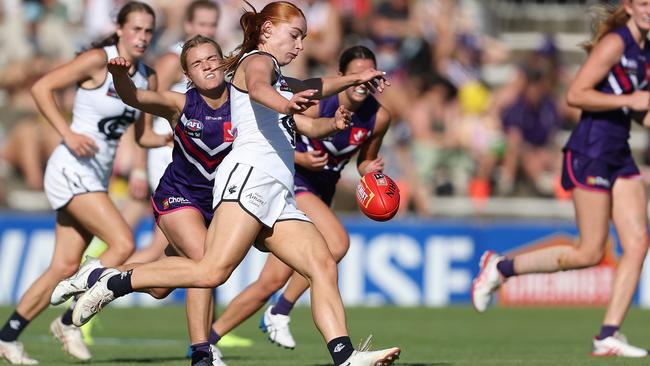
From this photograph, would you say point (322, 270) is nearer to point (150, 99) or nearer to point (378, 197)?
point (378, 197)

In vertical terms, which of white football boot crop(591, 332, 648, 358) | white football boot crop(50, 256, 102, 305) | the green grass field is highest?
white football boot crop(50, 256, 102, 305)

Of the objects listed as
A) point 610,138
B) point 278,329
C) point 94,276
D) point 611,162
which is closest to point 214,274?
point 94,276

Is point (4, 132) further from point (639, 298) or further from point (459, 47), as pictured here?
point (639, 298)

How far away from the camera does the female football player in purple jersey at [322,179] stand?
934 centimetres

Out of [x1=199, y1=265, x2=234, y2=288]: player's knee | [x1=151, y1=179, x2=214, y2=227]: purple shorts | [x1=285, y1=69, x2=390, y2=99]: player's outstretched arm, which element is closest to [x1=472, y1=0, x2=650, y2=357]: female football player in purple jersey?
[x1=285, y1=69, x2=390, y2=99]: player's outstretched arm

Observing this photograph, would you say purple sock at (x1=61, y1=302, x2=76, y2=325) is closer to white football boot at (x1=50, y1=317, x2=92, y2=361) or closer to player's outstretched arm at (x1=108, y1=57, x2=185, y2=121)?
white football boot at (x1=50, y1=317, x2=92, y2=361)

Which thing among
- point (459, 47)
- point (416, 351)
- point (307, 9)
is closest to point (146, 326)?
point (416, 351)

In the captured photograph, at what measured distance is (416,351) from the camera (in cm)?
1046

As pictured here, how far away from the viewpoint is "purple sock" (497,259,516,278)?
412 inches

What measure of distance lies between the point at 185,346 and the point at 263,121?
13.9 ft

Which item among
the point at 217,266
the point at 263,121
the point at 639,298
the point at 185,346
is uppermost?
the point at 263,121

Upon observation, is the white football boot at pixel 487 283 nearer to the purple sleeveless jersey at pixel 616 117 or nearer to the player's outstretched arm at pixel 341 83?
the purple sleeveless jersey at pixel 616 117

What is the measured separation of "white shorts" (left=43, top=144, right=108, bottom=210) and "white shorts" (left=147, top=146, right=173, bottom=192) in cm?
145

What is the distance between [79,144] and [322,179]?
1.88 metres
